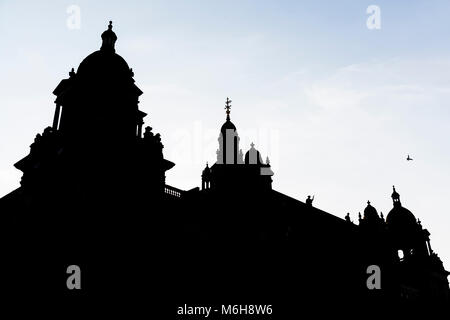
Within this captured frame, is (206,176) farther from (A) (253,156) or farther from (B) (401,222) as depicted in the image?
(B) (401,222)

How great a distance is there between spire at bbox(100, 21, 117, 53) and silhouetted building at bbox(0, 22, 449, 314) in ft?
0.51

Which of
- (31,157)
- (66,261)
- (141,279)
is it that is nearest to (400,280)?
(141,279)

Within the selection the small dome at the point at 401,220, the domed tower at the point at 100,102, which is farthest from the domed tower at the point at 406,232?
the domed tower at the point at 100,102

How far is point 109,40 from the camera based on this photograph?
107ft

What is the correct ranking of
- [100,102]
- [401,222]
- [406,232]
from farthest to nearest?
[401,222], [406,232], [100,102]

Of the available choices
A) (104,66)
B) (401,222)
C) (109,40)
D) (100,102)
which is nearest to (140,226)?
(100,102)

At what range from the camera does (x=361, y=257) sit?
3619 cm

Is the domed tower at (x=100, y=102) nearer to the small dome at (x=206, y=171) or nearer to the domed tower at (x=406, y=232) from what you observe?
the small dome at (x=206, y=171)

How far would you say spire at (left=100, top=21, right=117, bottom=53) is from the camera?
3214cm

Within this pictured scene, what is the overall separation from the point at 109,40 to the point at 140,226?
1651 centimetres

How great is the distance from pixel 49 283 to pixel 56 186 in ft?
20.1

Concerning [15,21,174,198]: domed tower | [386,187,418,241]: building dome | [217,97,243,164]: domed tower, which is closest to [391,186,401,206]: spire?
[386,187,418,241]: building dome

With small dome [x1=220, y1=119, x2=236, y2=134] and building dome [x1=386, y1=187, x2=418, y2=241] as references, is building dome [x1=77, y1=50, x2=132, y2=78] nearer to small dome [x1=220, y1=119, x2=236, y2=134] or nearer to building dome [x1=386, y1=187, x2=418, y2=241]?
small dome [x1=220, y1=119, x2=236, y2=134]
